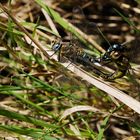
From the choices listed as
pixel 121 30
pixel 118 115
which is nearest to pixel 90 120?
pixel 118 115

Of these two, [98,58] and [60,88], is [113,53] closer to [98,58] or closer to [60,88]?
[98,58]

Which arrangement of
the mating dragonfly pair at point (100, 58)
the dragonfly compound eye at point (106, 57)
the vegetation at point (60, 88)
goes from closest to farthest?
the vegetation at point (60, 88)
the mating dragonfly pair at point (100, 58)
the dragonfly compound eye at point (106, 57)

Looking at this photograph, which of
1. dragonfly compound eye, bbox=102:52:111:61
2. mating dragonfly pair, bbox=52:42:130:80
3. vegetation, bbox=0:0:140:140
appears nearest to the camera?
vegetation, bbox=0:0:140:140

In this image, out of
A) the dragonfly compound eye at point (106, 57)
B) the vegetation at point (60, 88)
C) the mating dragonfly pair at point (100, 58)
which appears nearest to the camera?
the vegetation at point (60, 88)

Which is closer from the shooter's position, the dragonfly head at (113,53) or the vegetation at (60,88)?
the vegetation at (60,88)

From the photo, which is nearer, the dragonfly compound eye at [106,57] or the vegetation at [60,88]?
the vegetation at [60,88]

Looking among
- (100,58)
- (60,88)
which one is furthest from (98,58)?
Answer: (60,88)
